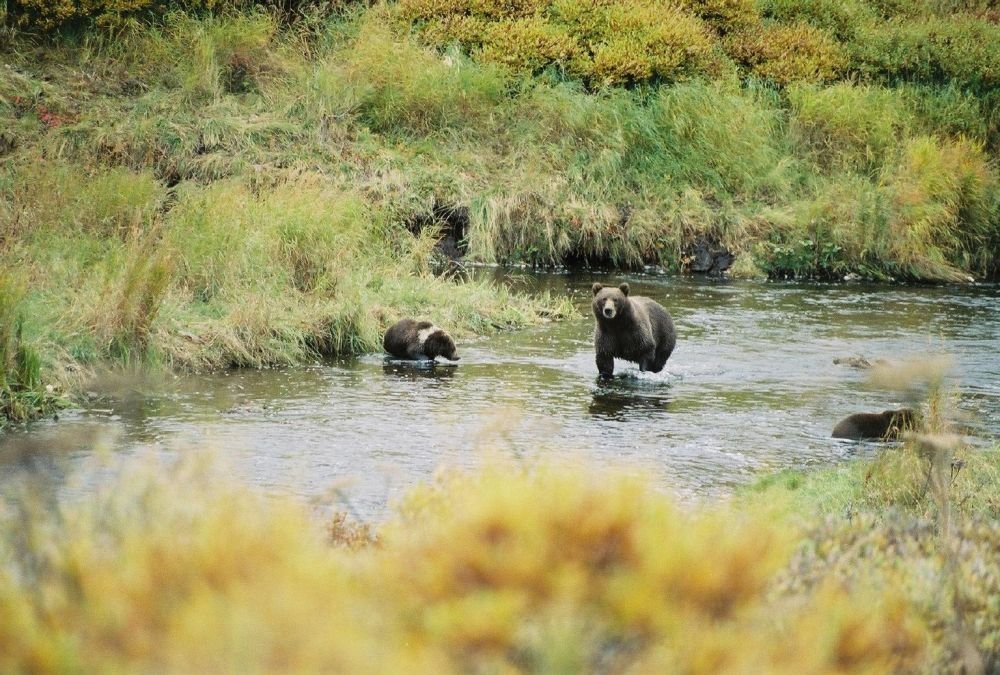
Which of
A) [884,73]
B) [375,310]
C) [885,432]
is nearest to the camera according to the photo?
[885,432]

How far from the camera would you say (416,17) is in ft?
81.1

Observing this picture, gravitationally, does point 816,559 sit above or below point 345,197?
below

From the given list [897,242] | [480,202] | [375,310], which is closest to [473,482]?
[375,310]

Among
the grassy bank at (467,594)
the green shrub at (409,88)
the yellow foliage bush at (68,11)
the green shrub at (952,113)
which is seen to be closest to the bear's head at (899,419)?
the grassy bank at (467,594)

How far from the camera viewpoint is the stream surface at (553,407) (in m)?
8.26

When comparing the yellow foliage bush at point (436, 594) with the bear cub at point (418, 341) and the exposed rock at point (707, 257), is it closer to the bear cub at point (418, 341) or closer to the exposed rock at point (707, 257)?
the bear cub at point (418, 341)

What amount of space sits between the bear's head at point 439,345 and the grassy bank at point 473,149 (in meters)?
0.84

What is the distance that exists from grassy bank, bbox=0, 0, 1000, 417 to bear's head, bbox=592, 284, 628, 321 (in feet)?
8.72

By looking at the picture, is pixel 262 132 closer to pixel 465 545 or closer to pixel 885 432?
pixel 885 432

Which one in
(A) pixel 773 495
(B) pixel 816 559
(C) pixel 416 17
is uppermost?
(C) pixel 416 17

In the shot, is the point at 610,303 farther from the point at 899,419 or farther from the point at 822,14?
the point at 822,14

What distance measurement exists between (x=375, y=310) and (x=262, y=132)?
302 inches

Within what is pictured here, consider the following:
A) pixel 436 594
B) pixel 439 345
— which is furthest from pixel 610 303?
pixel 436 594

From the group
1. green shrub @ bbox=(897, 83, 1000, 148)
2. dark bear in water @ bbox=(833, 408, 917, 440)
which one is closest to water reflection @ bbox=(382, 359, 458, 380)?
dark bear in water @ bbox=(833, 408, 917, 440)
